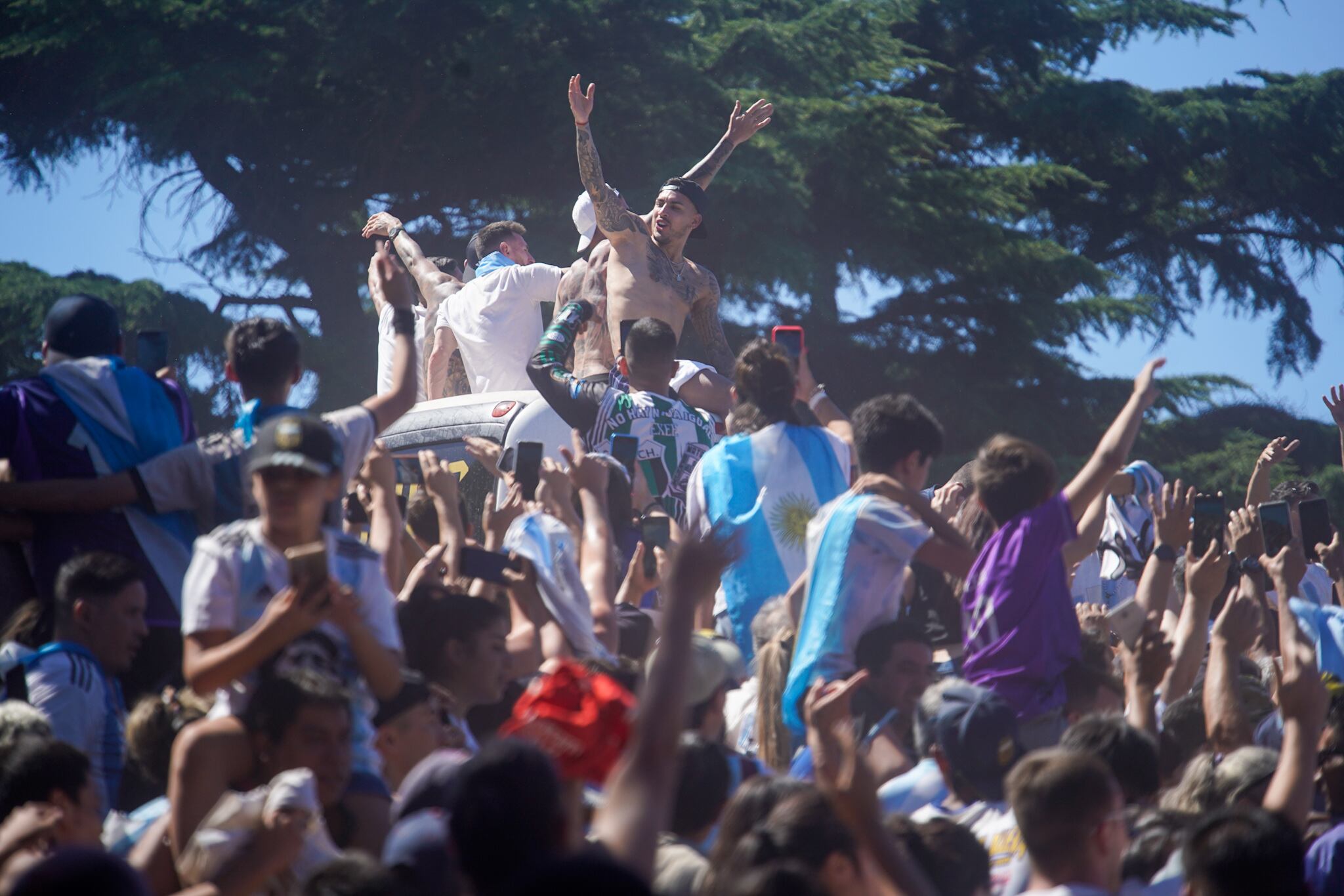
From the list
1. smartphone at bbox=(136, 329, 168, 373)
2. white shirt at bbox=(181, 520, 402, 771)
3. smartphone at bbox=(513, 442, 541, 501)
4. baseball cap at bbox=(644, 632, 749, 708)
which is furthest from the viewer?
smartphone at bbox=(513, 442, 541, 501)

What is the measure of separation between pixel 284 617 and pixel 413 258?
775 centimetres

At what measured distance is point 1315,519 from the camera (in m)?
5.99

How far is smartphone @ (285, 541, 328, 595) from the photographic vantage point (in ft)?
10.2

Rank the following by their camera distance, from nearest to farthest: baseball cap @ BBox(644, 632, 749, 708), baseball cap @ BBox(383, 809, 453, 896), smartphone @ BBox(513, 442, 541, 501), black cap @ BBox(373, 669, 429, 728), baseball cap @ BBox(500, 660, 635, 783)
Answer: baseball cap @ BBox(383, 809, 453, 896) < baseball cap @ BBox(500, 660, 635, 783) < black cap @ BBox(373, 669, 429, 728) < baseball cap @ BBox(644, 632, 749, 708) < smartphone @ BBox(513, 442, 541, 501)

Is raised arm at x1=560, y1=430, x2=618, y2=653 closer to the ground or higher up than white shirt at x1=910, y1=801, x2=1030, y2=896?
higher up

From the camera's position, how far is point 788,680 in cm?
450

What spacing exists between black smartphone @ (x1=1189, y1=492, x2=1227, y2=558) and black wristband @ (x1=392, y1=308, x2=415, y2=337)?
109 inches

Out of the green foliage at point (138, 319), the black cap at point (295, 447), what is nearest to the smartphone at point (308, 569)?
the black cap at point (295, 447)

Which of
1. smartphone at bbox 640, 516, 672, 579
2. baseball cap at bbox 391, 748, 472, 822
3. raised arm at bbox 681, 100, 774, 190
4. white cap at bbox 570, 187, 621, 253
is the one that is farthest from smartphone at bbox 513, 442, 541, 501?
white cap at bbox 570, 187, 621, 253

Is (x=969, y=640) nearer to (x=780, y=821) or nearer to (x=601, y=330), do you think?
(x=780, y=821)

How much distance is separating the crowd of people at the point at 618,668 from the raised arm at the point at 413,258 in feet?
14.4

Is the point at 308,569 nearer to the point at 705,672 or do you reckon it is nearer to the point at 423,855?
the point at 423,855

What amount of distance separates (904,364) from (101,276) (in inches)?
409

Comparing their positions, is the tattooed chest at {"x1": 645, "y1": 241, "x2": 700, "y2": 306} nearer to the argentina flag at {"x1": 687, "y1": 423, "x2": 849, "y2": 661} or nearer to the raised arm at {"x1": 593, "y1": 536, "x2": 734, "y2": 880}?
the argentina flag at {"x1": 687, "y1": 423, "x2": 849, "y2": 661}
